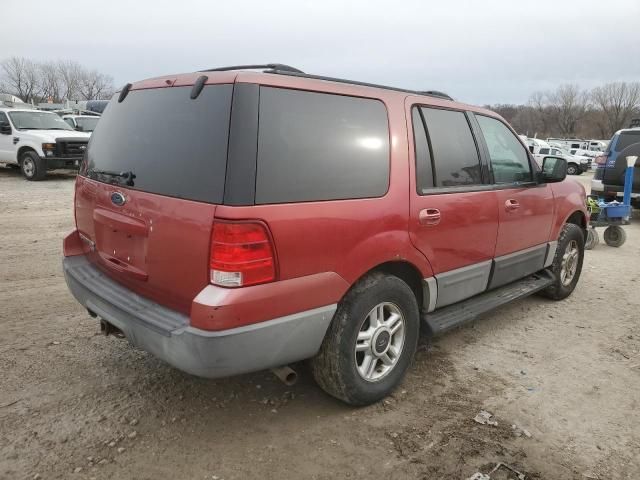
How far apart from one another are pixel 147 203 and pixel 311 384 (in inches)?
61.7

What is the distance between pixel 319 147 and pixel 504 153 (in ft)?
7.02

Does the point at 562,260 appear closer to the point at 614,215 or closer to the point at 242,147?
the point at 614,215

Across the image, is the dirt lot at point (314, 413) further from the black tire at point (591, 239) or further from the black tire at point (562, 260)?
the black tire at point (591, 239)

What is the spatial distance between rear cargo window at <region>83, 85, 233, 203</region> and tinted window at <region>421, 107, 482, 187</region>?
5.06ft

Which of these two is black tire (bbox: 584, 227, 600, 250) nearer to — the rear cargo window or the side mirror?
the side mirror

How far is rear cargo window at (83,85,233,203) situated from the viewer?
7.84 ft

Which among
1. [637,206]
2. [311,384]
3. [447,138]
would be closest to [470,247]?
[447,138]

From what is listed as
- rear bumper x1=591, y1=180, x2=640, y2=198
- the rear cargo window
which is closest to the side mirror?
the rear cargo window

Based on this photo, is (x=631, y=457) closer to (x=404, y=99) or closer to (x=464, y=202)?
(x=464, y=202)

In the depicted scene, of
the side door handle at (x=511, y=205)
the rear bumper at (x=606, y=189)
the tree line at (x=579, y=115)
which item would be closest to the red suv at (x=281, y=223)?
the side door handle at (x=511, y=205)

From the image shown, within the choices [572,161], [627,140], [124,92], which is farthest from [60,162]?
[572,161]

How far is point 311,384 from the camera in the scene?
3.28 metres

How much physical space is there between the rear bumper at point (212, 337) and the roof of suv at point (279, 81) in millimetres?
1177

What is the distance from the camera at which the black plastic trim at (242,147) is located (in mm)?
2303
